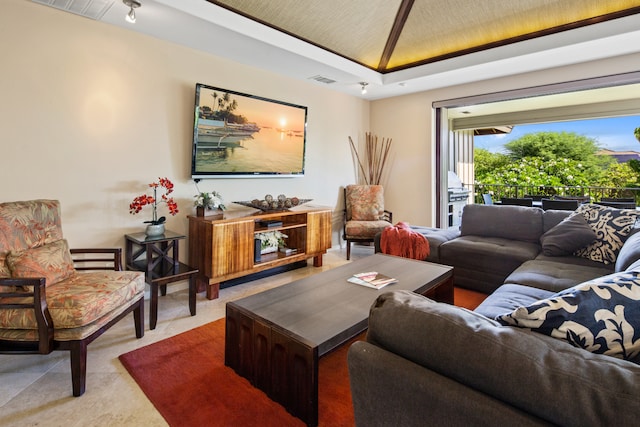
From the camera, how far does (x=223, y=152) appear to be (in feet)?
11.9

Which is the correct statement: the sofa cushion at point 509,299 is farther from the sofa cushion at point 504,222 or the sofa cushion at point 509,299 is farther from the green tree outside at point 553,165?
the green tree outside at point 553,165

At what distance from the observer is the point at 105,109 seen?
2889 mm

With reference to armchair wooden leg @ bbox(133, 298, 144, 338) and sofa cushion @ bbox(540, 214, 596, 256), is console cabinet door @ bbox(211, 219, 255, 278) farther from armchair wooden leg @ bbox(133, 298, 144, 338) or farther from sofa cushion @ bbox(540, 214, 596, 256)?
sofa cushion @ bbox(540, 214, 596, 256)

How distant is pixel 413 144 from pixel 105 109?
4.14 metres

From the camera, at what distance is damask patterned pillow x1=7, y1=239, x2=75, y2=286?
2021 mm

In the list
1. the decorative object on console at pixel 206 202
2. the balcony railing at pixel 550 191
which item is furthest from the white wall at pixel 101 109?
the balcony railing at pixel 550 191

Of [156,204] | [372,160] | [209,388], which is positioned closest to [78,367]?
[209,388]

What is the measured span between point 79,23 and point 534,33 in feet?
14.2

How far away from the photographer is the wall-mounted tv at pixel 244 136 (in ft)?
11.2

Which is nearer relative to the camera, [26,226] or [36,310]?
[36,310]

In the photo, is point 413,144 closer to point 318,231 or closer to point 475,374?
point 318,231

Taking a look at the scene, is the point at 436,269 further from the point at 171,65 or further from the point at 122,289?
the point at 171,65

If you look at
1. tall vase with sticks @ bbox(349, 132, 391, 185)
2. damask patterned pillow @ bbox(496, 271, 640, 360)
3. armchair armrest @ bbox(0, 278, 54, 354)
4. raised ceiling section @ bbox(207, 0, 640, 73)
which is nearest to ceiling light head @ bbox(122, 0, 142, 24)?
raised ceiling section @ bbox(207, 0, 640, 73)

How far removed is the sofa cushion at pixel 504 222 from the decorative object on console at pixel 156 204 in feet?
10.7
